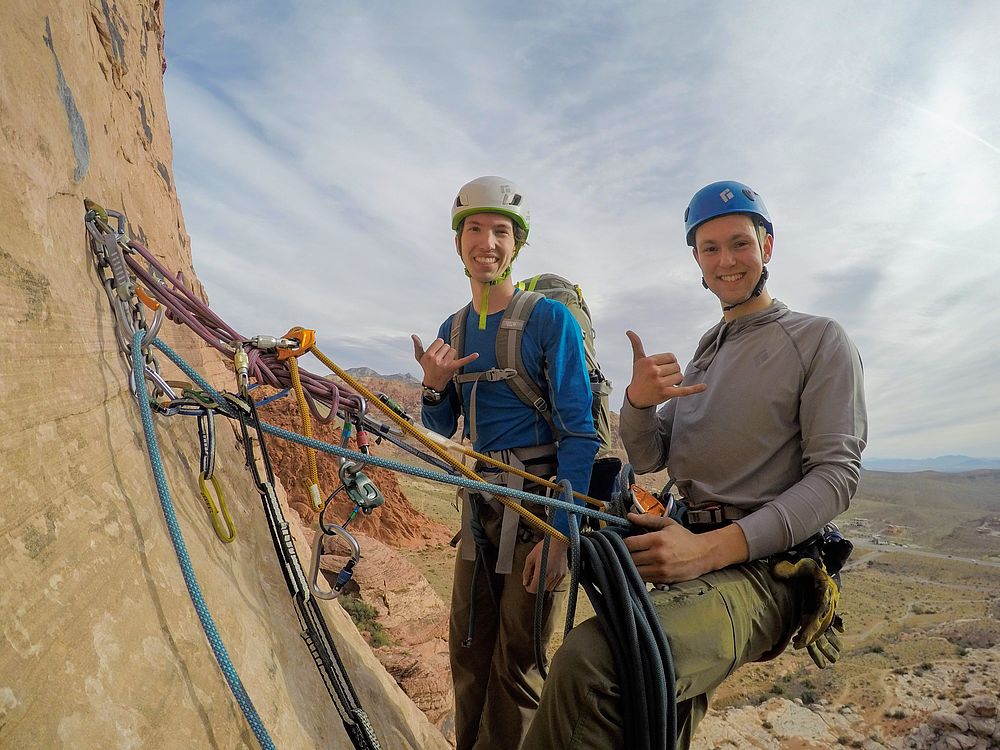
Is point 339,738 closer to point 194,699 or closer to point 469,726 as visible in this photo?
point 194,699

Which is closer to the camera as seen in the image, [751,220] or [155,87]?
[751,220]

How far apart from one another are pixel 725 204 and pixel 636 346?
0.84 m

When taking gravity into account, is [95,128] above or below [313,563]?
above

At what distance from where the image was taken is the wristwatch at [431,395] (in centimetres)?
279

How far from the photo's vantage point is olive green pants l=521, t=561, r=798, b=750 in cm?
155

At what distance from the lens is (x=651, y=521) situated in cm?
205

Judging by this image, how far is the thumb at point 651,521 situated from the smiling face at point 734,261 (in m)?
1.08

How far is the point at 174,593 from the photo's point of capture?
143 cm

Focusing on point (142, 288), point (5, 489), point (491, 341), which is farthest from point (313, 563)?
point (491, 341)

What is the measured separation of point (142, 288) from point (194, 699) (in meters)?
1.29

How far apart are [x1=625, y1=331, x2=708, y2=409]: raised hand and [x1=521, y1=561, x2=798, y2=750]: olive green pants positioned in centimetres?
73

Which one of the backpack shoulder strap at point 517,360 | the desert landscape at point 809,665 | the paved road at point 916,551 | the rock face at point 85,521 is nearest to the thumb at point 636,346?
the backpack shoulder strap at point 517,360

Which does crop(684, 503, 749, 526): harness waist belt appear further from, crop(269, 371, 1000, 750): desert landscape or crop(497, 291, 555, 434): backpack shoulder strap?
crop(269, 371, 1000, 750): desert landscape

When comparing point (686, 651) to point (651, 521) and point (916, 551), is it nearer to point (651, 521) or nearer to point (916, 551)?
point (651, 521)
